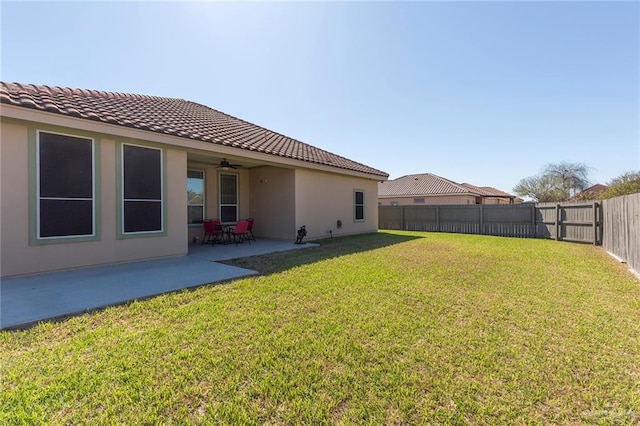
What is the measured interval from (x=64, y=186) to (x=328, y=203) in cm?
874

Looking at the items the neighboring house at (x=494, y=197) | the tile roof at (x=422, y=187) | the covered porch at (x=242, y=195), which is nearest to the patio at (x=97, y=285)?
the covered porch at (x=242, y=195)

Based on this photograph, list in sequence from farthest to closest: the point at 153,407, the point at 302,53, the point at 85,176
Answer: the point at 302,53 < the point at 85,176 < the point at 153,407

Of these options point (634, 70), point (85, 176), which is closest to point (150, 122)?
point (85, 176)

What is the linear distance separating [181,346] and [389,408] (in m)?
2.16

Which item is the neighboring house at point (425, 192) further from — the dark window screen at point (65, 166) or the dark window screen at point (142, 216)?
the dark window screen at point (65, 166)

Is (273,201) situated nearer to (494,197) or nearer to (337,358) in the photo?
(337,358)

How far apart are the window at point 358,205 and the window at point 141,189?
901 centimetres

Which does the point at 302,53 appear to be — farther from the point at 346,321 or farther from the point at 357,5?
the point at 346,321

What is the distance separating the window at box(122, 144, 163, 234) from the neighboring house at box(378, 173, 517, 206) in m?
24.9

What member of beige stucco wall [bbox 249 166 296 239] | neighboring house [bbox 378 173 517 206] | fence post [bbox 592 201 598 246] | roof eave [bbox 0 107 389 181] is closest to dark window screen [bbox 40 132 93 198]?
roof eave [bbox 0 107 389 181]

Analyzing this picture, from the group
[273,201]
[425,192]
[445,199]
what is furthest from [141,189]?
[445,199]

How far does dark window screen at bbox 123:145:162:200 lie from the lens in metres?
6.69

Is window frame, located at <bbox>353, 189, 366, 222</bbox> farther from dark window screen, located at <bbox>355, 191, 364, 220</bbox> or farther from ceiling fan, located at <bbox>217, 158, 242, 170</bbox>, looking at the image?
ceiling fan, located at <bbox>217, 158, 242, 170</bbox>

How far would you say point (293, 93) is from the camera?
12.7 metres
